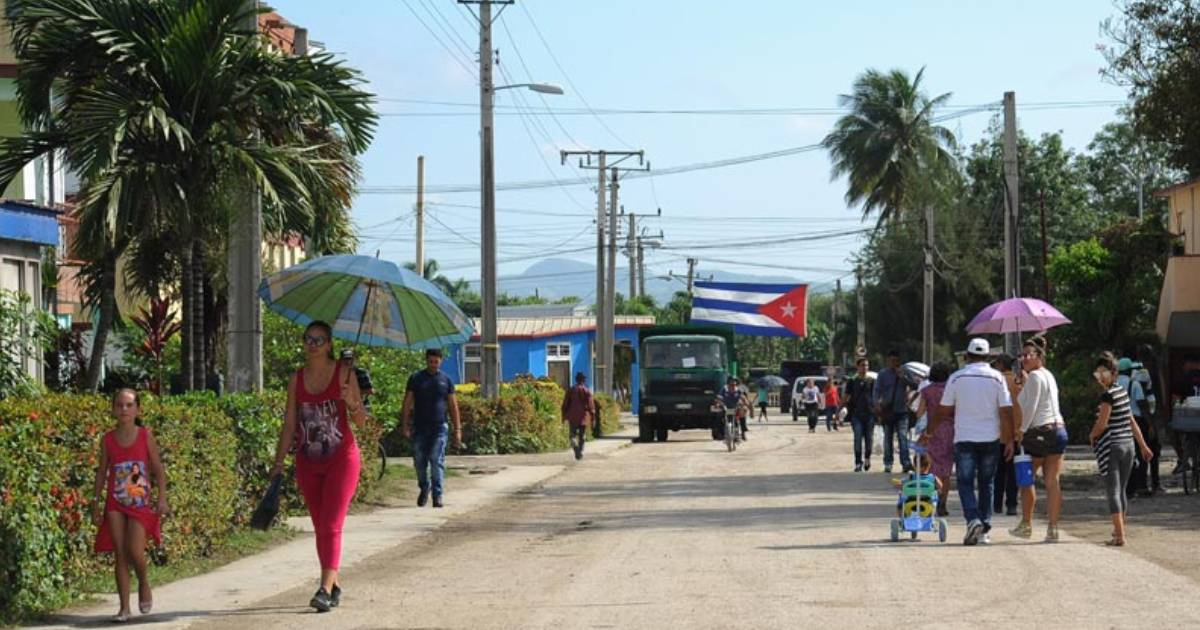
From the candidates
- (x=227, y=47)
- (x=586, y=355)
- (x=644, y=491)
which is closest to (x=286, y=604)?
(x=227, y=47)

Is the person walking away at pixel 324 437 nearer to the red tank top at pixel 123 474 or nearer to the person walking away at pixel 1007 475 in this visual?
the red tank top at pixel 123 474

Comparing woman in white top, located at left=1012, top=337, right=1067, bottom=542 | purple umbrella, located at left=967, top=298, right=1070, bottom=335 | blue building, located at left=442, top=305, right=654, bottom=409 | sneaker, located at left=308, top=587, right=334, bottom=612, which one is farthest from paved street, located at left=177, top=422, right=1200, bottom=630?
blue building, located at left=442, top=305, right=654, bottom=409

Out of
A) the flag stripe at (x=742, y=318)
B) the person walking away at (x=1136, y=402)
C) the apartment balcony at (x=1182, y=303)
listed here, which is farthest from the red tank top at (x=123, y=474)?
the flag stripe at (x=742, y=318)

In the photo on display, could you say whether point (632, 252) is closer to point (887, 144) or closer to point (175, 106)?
point (887, 144)

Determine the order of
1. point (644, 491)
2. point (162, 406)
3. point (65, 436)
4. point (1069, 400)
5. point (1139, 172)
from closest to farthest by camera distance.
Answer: point (65, 436) < point (162, 406) < point (644, 491) < point (1069, 400) < point (1139, 172)

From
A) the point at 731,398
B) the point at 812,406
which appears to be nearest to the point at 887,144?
the point at 812,406

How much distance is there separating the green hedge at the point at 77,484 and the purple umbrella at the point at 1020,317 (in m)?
14.6

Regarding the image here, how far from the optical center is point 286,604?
12.1 meters

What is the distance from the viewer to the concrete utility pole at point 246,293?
19219mm

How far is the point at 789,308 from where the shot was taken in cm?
7106

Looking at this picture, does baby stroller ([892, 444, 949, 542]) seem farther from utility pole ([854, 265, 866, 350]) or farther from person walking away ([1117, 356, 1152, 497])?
utility pole ([854, 265, 866, 350])

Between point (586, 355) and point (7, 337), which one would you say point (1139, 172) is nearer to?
point (586, 355)

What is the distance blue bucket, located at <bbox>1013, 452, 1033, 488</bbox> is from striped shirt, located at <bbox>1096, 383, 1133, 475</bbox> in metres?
0.68

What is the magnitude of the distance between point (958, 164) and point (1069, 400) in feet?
142
